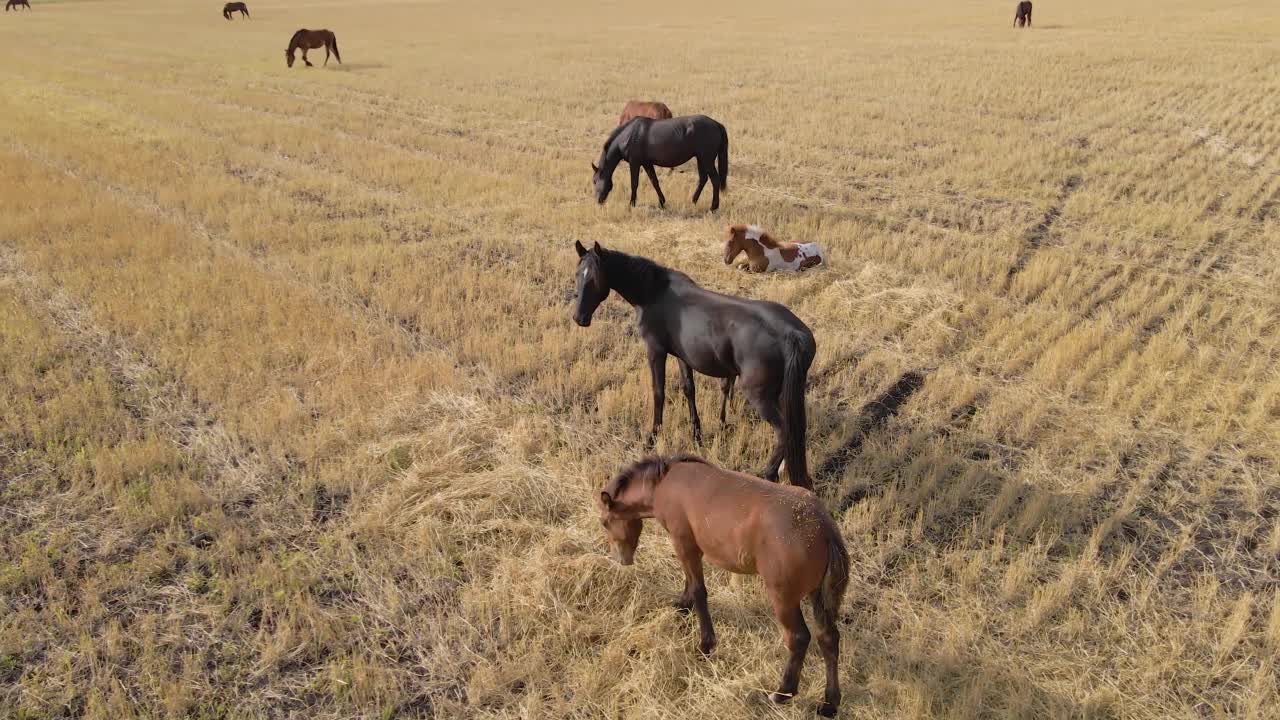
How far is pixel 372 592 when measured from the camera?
4668 mm

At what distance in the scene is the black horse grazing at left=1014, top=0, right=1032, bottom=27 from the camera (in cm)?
4012

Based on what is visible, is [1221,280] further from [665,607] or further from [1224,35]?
[1224,35]

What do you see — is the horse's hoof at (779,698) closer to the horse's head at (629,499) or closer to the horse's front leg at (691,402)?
the horse's head at (629,499)

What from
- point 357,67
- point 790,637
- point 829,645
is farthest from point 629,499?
point 357,67

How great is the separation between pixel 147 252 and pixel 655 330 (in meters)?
8.30

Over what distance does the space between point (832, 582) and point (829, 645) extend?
38 centimetres

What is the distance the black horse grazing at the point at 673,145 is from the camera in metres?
12.0

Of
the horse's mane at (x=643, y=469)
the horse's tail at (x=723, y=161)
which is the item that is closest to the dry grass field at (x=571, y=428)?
the horse's tail at (x=723, y=161)

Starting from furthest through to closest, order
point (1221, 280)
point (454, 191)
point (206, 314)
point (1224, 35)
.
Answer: point (1224, 35) → point (454, 191) → point (1221, 280) → point (206, 314)

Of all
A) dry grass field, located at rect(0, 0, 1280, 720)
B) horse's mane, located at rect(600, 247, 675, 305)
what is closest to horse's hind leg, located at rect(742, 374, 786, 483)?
dry grass field, located at rect(0, 0, 1280, 720)

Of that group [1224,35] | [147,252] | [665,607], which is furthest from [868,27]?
[665,607]

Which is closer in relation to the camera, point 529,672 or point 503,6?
point 529,672

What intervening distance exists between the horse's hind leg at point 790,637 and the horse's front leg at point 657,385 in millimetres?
2688

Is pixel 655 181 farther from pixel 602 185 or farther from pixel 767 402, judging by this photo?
pixel 767 402
